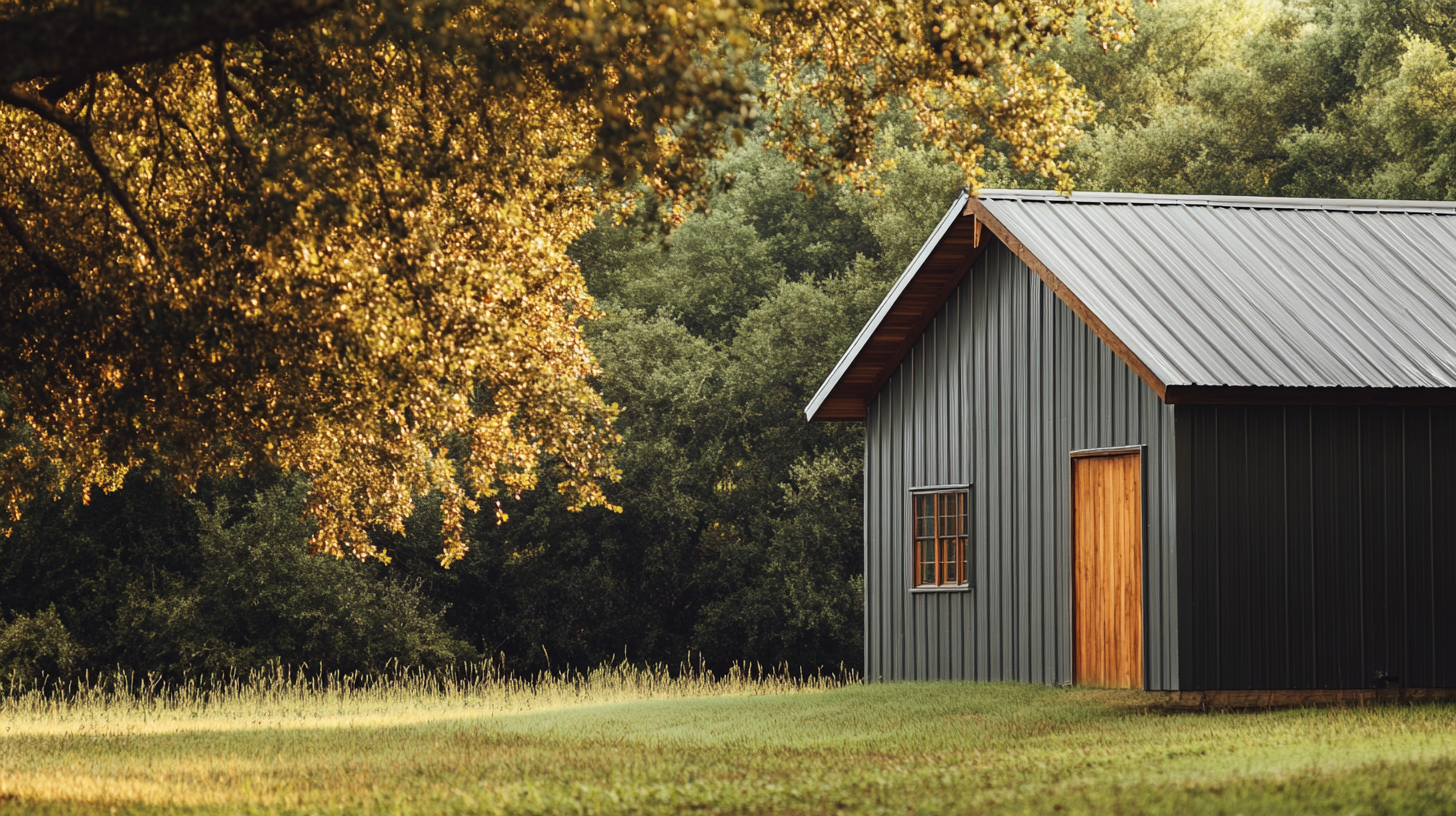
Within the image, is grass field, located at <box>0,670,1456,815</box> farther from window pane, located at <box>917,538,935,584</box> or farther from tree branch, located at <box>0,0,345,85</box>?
tree branch, located at <box>0,0,345,85</box>

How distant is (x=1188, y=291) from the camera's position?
56.0 feet

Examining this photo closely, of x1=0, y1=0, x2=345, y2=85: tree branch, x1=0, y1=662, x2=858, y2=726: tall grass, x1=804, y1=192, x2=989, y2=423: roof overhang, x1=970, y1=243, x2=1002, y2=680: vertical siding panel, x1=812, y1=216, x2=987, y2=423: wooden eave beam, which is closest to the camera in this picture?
x1=0, y1=0, x2=345, y2=85: tree branch

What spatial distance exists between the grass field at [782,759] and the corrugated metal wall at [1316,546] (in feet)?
2.70

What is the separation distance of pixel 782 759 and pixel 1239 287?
7.71m

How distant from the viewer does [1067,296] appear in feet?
54.6

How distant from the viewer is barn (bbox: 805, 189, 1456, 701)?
1577cm

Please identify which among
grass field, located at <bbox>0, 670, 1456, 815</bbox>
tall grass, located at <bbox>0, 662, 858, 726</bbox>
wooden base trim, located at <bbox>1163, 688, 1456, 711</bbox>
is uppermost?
wooden base trim, located at <bbox>1163, 688, 1456, 711</bbox>

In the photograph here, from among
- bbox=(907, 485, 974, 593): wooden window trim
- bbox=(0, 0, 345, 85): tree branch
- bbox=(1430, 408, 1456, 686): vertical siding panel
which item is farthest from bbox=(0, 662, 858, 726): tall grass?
bbox=(0, 0, 345, 85): tree branch

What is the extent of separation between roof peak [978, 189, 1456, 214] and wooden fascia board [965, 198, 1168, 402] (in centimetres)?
61

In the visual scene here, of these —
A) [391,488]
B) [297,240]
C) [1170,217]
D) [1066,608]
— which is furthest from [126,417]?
[1170,217]

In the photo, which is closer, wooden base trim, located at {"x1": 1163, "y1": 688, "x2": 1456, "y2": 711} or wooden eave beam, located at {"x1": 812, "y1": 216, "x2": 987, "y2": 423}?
wooden base trim, located at {"x1": 1163, "y1": 688, "x2": 1456, "y2": 711}

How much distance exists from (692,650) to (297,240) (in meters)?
23.8

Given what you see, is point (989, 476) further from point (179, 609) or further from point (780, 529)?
point (179, 609)

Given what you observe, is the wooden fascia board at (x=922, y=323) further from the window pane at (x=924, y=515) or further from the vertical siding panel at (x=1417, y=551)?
the vertical siding panel at (x=1417, y=551)
